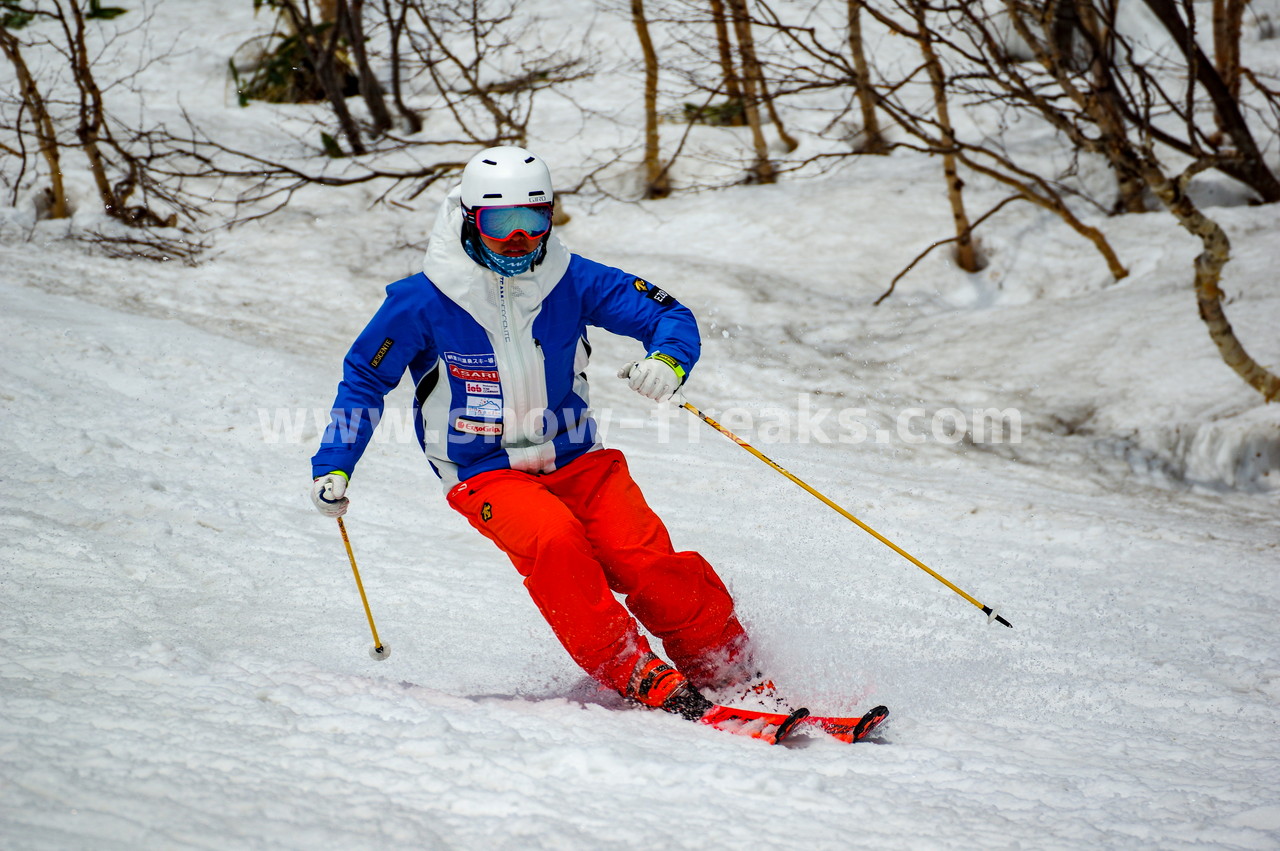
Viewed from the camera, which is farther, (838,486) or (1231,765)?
(838,486)

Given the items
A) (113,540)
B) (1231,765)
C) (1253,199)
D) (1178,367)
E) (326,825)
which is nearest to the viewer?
(326,825)

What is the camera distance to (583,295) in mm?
→ 3406

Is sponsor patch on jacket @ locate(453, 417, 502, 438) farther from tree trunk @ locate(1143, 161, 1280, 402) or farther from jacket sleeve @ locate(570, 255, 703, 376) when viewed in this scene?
tree trunk @ locate(1143, 161, 1280, 402)

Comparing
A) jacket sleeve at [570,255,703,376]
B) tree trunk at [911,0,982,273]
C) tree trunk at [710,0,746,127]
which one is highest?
tree trunk at [710,0,746,127]

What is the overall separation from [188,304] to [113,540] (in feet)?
15.7

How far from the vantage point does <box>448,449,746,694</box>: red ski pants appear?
3.06 m

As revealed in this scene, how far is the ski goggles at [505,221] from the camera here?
3096mm

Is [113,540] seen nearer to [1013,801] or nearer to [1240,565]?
[1013,801]

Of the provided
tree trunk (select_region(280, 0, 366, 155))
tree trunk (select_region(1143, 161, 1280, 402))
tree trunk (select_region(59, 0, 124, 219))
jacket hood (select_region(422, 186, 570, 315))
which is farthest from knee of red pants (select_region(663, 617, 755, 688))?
tree trunk (select_region(280, 0, 366, 155))

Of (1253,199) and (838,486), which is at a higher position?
(1253,199)

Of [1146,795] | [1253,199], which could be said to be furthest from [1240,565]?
[1253,199]

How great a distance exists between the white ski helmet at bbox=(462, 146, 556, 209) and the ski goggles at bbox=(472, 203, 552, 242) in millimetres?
22

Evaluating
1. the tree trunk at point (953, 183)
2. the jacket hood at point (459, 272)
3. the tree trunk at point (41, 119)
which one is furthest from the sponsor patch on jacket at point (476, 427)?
the tree trunk at point (41, 119)

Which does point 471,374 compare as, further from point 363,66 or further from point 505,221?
point 363,66
